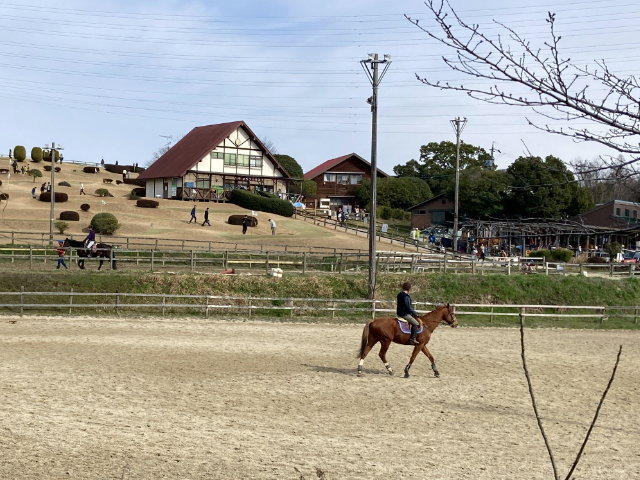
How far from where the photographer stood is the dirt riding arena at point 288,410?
10.4m

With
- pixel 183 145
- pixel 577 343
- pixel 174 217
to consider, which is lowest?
pixel 577 343

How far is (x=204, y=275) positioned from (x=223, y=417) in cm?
1936

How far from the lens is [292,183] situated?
290 feet

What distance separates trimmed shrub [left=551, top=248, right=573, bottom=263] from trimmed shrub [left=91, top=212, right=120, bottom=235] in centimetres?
3107

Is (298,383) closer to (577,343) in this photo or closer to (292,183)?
(577,343)

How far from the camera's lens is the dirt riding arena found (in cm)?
1043

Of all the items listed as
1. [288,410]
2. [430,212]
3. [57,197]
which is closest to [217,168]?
[57,197]

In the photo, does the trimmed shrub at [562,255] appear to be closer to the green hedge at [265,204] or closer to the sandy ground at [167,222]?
the sandy ground at [167,222]

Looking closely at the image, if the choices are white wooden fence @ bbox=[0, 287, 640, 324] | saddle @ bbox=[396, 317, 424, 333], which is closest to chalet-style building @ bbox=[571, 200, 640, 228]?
saddle @ bbox=[396, 317, 424, 333]

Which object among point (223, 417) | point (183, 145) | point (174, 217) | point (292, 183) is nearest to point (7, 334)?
point (223, 417)

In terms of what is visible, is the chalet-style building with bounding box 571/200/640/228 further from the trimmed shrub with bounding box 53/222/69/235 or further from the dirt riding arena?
the trimmed shrub with bounding box 53/222/69/235

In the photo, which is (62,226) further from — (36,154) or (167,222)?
(36,154)

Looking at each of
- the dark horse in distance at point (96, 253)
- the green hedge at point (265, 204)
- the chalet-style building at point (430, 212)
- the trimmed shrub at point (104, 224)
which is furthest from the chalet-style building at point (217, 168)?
the dark horse in distance at point (96, 253)

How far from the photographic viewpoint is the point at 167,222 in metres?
60.2
